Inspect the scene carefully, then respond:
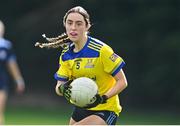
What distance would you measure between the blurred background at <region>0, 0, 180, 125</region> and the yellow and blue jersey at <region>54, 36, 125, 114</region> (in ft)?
34.3

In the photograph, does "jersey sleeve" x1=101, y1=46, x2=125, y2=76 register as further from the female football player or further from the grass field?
the grass field

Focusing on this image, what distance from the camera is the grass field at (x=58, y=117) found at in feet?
47.8

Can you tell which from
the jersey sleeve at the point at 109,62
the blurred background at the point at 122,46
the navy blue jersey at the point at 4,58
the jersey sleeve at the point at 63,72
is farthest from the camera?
the blurred background at the point at 122,46

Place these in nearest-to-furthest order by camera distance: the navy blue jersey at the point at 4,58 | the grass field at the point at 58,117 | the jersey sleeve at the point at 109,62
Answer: the jersey sleeve at the point at 109,62, the navy blue jersey at the point at 4,58, the grass field at the point at 58,117

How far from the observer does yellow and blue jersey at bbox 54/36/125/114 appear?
677 centimetres

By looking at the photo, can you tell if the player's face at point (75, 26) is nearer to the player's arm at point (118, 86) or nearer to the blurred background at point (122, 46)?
the player's arm at point (118, 86)

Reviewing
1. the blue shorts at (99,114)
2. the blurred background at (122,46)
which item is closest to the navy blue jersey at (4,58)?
the blue shorts at (99,114)

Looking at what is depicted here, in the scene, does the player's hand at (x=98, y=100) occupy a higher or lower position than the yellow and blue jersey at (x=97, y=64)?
lower

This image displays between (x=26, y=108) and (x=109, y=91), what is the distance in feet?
40.6

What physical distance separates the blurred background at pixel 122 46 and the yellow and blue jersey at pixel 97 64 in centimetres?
1044

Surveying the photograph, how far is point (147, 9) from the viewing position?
63.6ft

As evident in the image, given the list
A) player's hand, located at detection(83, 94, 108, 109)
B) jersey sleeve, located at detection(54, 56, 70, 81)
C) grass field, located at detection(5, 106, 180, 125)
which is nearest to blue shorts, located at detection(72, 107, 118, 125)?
player's hand, located at detection(83, 94, 108, 109)

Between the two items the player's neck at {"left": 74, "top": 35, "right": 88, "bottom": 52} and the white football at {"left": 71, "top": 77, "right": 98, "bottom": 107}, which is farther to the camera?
the player's neck at {"left": 74, "top": 35, "right": 88, "bottom": 52}

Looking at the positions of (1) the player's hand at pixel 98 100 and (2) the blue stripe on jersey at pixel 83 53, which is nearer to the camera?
(1) the player's hand at pixel 98 100
